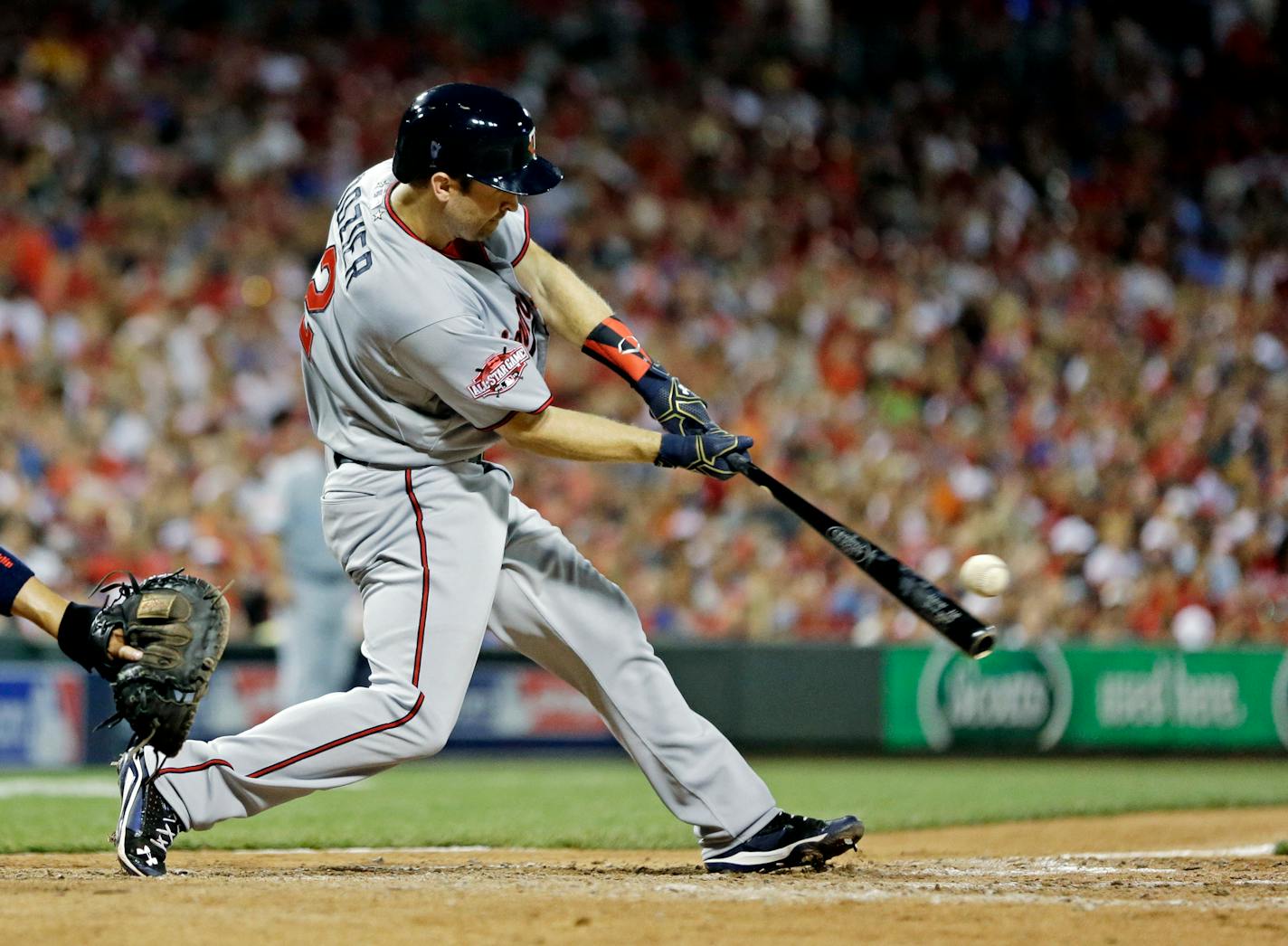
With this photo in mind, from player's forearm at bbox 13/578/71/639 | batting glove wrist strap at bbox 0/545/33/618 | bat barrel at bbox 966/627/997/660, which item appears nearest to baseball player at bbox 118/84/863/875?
player's forearm at bbox 13/578/71/639

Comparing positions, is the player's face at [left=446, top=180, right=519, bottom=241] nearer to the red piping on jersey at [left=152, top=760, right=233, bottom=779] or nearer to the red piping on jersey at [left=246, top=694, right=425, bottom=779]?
the red piping on jersey at [left=246, top=694, right=425, bottom=779]

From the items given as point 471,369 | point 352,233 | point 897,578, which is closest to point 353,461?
point 471,369

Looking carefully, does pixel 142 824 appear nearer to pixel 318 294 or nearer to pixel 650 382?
pixel 318 294

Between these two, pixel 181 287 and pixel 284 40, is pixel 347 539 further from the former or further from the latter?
pixel 284 40

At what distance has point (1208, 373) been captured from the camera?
14070 mm

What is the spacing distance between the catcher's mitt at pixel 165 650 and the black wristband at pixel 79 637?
0.08ft

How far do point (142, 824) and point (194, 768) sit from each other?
0.62 feet

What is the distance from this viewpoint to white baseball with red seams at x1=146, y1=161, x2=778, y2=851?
13.5 ft

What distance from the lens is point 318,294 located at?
4.27 metres

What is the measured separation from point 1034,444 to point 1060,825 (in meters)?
6.91

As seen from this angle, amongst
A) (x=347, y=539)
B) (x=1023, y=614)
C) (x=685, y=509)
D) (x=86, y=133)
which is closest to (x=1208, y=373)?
(x=1023, y=614)

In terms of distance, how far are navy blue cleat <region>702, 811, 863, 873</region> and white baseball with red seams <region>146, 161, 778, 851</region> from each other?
4cm

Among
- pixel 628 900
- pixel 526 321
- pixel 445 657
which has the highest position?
pixel 526 321

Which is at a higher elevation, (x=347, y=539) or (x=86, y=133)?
(x=86, y=133)
